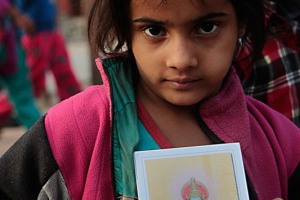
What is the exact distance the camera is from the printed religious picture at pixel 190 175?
74.5 inches

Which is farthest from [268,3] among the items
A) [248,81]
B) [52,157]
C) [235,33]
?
[52,157]

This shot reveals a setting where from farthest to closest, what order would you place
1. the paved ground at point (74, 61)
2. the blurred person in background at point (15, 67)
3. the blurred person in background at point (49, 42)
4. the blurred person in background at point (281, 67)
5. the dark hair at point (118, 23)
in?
the paved ground at point (74, 61) < the blurred person in background at point (49, 42) < the blurred person in background at point (15, 67) < the blurred person in background at point (281, 67) < the dark hair at point (118, 23)

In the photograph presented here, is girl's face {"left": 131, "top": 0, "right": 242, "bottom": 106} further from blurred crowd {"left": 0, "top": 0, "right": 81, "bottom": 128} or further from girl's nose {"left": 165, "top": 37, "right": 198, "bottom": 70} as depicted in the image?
blurred crowd {"left": 0, "top": 0, "right": 81, "bottom": 128}

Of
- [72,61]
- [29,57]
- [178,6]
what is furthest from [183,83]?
[72,61]

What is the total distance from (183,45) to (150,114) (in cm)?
25

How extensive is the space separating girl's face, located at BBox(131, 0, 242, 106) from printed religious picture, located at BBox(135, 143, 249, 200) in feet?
0.47

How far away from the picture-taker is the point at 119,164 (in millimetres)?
1929

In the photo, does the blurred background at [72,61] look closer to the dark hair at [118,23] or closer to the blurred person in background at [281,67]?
the dark hair at [118,23]

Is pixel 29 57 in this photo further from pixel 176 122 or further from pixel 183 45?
pixel 183 45

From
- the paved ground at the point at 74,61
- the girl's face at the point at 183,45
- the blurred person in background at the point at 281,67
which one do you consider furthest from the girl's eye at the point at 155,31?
the paved ground at the point at 74,61

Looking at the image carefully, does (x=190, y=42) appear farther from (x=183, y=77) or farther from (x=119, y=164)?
(x=119, y=164)

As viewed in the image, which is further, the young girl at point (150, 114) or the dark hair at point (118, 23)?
the dark hair at point (118, 23)

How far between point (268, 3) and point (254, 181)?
0.81 metres

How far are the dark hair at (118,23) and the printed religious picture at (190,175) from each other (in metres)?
0.35
